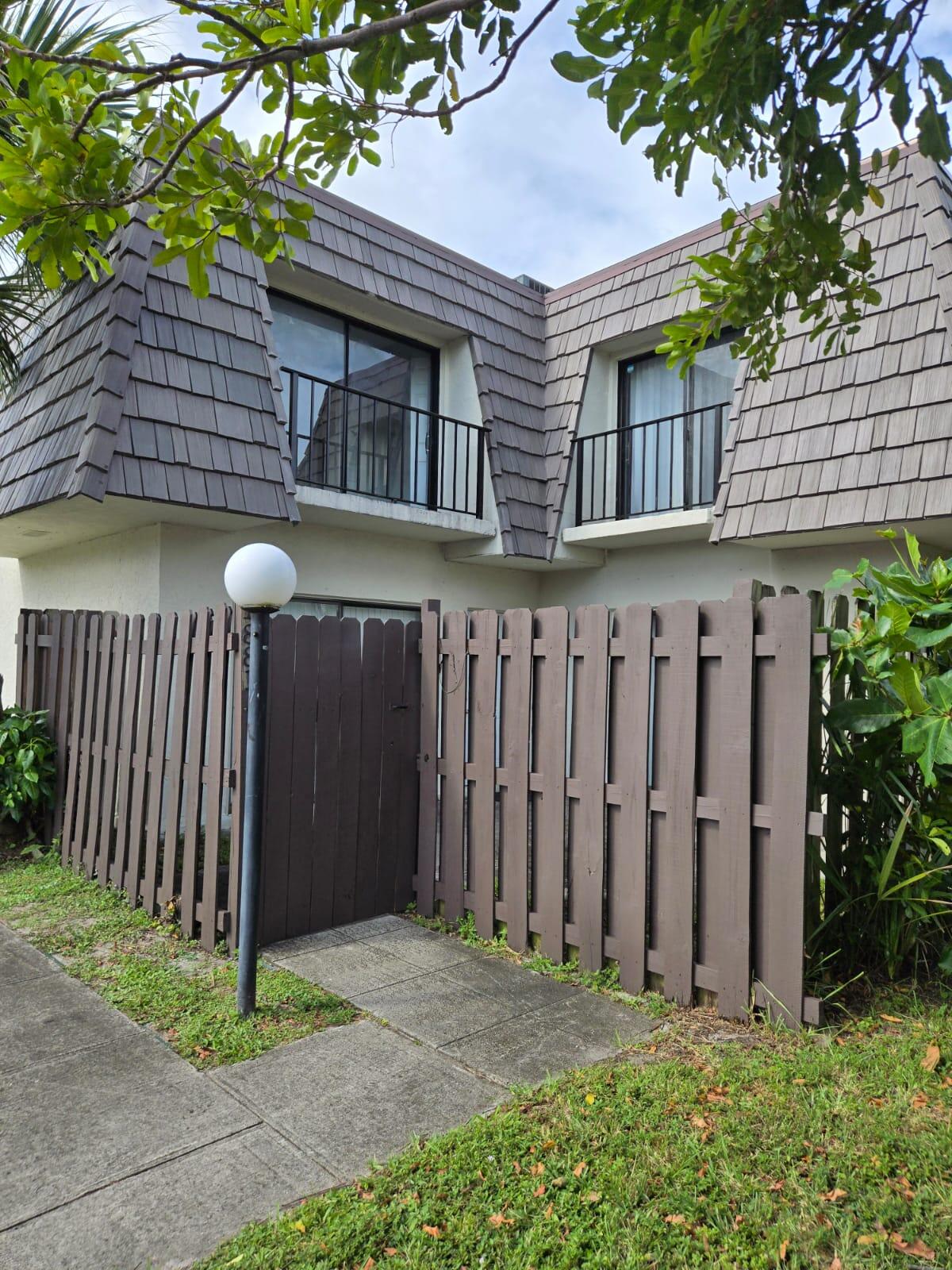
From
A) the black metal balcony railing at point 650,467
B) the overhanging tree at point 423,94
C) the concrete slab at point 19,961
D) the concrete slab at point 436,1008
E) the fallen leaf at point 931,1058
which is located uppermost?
the black metal balcony railing at point 650,467

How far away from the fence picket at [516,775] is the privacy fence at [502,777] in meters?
0.01

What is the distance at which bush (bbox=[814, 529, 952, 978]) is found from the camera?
3469mm

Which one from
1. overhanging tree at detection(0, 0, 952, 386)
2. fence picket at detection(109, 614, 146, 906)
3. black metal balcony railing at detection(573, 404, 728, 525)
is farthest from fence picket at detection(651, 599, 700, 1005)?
black metal balcony railing at detection(573, 404, 728, 525)

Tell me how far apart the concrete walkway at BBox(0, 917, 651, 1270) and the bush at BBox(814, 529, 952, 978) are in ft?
3.81

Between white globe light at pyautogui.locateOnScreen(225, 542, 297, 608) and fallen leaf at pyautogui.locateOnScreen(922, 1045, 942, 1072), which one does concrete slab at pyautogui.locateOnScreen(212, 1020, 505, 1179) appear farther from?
white globe light at pyautogui.locateOnScreen(225, 542, 297, 608)

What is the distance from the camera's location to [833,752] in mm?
3783

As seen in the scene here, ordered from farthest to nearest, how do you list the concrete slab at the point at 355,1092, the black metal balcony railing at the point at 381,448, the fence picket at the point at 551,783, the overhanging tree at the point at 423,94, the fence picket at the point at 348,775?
1. the black metal balcony railing at the point at 381,448
2. the fence picket at the point at 348,775
3. the fence picket at the point at 551,783
4. the concrete slab at the point at 355,1092
5. the overhanging tree at the point at 423,94

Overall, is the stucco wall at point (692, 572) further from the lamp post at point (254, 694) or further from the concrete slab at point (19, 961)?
the concrete slab at point (19, 961)

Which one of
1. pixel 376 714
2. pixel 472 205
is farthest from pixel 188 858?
pixel 472 205

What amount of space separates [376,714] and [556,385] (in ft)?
19.4

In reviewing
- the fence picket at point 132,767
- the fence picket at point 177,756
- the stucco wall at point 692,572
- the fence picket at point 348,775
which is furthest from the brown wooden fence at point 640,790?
the stucco wall at point 692,572

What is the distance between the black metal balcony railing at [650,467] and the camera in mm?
8812

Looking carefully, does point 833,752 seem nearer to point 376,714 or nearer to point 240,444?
point 376,714

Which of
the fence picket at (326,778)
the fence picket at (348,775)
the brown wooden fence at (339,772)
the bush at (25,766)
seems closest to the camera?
the brown wooden fence at (339,772)
